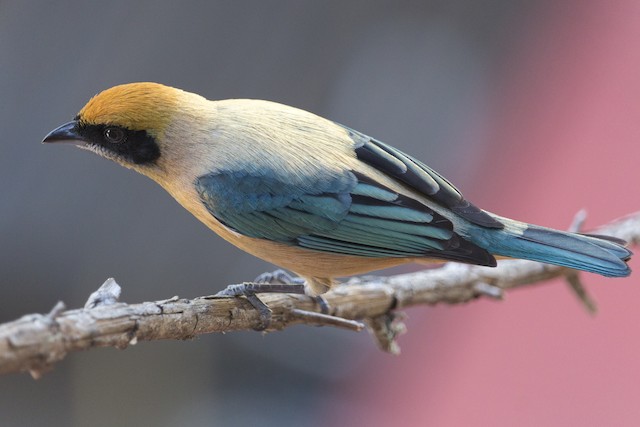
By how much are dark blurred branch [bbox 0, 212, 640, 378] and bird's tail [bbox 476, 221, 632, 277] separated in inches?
17.8

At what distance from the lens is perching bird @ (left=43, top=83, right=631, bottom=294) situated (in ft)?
10.5

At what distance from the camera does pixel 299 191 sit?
3.31 metres

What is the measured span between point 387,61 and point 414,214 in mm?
4091

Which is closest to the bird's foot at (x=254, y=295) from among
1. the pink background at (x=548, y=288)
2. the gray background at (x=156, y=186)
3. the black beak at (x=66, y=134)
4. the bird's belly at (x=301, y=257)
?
the bird's belly at (x=301, y=257)

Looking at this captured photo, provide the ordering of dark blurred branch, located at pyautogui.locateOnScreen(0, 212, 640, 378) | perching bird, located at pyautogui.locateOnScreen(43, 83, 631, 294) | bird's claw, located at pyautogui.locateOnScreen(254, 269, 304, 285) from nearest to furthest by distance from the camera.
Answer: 1. dark blurred branch, located at pyautogui.locateOnScreen(0, 212, 640, 378)
2. perching bird, located at pyautogui.locateOnScreen(43, 83, 631, 294)
3. bird's claw, located at pyautogui.locateOnScreen(254, 269, 304, 285)

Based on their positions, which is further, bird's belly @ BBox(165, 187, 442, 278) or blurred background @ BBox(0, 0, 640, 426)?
blurred background @ BBox(0, 0, 640, 426)

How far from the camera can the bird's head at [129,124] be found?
316 centimetres

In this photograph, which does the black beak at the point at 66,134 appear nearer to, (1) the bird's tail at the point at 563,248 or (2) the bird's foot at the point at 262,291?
(2) the bird's foot at the point at 262,291

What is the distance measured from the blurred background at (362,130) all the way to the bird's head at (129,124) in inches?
82.8

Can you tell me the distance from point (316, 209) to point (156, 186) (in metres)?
2.81

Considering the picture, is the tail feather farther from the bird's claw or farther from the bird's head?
the bird's head

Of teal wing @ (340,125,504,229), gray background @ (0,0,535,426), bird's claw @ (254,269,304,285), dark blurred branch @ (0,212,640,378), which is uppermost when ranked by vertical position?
gray background @ (0,0,535,426)

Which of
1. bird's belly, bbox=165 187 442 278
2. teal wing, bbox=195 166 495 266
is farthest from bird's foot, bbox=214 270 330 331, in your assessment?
teal wing, bbox=195 166 495 266

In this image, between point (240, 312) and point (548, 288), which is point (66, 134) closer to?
point (240, 312)
